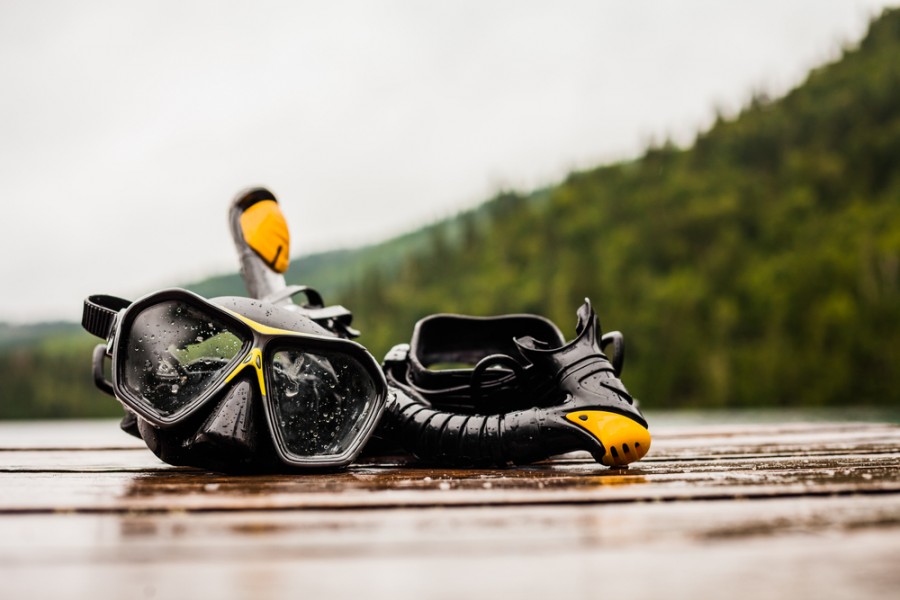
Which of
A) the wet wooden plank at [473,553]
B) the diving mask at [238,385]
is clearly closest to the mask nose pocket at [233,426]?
the diving mask at [238,385]

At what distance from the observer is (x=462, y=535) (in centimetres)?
105

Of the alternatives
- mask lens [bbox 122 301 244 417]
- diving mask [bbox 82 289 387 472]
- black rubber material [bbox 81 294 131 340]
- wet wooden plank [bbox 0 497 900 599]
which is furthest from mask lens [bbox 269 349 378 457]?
wet wooden plank [bbox 0 497 900 599]

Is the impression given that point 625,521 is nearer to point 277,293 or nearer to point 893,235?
point 277,293

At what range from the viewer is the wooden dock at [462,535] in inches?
32.4

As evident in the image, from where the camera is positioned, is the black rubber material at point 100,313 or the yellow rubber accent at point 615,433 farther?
the black rubber material at point 100,313

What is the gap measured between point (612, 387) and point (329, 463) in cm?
64

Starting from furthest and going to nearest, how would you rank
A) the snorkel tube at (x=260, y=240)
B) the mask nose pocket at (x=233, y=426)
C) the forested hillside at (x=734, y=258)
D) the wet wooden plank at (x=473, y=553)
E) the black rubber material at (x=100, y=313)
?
1. the forested hillside at (x=734, y=258)
2. the snorkel tube at (x=260, y=240)
3. the black rubber material at (x=100, y=313)
4. the mask nose pocket at (x=233, y=426)
5. the wet wooden plank at (x=473, y=553)

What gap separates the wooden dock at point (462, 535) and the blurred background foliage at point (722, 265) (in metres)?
35.6

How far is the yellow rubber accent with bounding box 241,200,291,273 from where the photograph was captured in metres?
2.80

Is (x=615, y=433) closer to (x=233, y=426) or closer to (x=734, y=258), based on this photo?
(x=233, y=426)

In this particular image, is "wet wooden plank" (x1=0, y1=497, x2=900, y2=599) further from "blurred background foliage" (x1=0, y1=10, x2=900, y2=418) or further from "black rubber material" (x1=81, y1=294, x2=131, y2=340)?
"blurred background foliage" (x1=0, y1=10, x2=900, y2=418)

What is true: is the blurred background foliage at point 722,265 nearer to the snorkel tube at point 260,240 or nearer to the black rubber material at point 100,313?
the snorkel tube at point 260,240

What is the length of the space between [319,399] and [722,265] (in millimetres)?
50663

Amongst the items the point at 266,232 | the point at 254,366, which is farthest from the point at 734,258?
the point at 254,366
